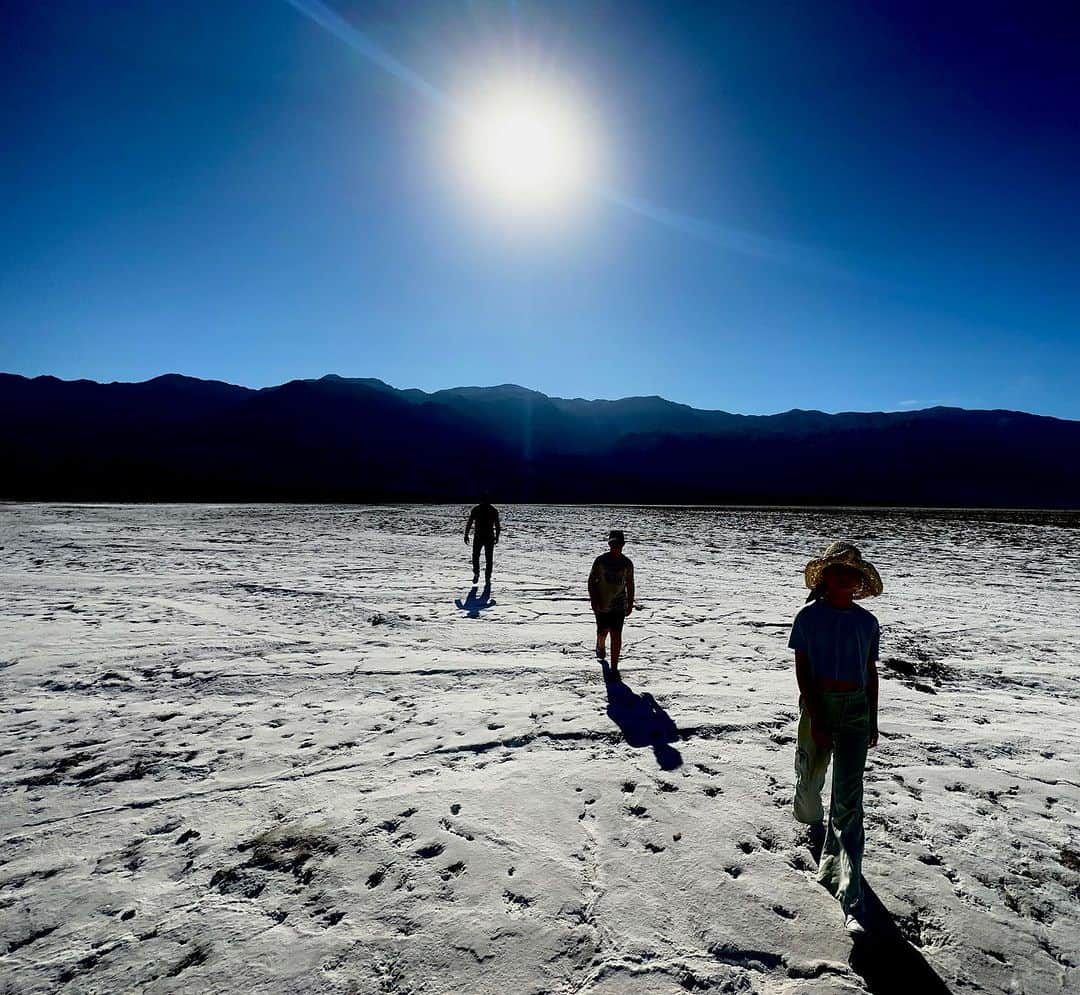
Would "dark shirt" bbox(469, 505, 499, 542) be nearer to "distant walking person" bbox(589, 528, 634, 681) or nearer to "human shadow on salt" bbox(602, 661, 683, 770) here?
"distant walking person" bbox(589, 528, 634, 681)

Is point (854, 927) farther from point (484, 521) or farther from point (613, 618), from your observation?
A: point (484, 521)

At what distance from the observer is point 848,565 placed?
3.26 metres

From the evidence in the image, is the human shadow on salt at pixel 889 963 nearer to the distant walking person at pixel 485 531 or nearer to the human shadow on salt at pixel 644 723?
the human shadow on salt at pixel 644 723

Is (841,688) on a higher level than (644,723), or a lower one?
higher

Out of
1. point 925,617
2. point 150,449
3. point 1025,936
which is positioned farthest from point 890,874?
point 150,449

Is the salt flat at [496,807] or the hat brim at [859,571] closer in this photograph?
the salt flat at [496,807]

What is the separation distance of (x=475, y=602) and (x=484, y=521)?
7.14ft

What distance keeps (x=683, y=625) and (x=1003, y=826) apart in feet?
17.7

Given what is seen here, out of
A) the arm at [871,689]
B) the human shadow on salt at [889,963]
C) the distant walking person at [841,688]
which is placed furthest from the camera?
the arm at [871,689]

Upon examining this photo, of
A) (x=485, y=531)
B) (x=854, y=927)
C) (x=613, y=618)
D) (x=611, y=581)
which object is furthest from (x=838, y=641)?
(x=485, y=531)

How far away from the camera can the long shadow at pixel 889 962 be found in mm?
2662

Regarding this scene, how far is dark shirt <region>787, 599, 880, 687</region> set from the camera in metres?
3.17

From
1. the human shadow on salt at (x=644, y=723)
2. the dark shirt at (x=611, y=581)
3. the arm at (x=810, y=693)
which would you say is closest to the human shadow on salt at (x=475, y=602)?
the dark shirt at (x=611, y=581)

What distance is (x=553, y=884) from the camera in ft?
10.9
